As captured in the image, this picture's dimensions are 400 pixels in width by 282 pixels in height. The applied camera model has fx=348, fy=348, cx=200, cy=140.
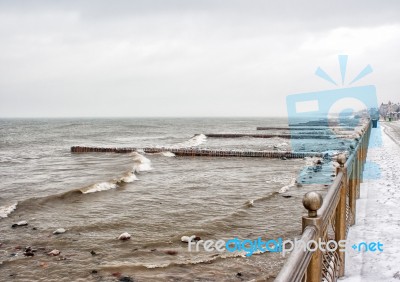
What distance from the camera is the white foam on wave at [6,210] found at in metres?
11.4

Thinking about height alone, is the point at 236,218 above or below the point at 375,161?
below

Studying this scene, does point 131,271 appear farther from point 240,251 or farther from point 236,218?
point 236,218

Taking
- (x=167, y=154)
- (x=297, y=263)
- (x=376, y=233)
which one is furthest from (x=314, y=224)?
(x=167, y=154)

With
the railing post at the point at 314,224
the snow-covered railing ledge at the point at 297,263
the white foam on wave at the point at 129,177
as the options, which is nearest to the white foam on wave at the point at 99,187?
the white foam on wave at the point at 129,177

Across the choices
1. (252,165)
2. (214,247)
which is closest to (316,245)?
(214,247)

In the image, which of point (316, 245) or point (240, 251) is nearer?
point (316, 245)

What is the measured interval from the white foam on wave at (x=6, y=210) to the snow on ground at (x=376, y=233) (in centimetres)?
1047

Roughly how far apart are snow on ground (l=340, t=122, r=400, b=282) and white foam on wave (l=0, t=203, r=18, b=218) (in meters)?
10.5

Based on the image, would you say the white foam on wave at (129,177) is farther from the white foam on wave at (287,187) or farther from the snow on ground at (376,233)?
the snow on ground at (376,233)

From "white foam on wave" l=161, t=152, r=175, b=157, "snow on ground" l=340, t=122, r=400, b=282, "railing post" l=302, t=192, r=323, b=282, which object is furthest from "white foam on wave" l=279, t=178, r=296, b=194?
"white foam on wave" l=161, t=152, r=175, b=157

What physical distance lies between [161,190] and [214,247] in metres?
7.19

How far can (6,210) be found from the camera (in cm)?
1192

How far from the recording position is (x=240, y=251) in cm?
739

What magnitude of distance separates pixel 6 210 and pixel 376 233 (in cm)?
1140
